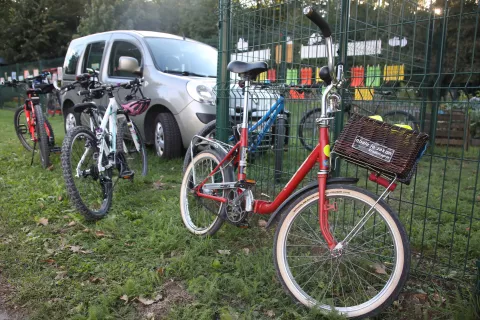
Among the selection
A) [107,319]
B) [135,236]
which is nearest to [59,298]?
[107,319]

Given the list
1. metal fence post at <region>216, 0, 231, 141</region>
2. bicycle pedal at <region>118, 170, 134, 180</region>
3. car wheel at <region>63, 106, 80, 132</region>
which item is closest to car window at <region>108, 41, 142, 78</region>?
→ car wheel at <region>63, 106, 80, 132</region>

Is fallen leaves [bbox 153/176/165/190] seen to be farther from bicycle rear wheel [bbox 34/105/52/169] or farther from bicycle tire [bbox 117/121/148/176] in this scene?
bicycle rear wheel [bbox 34/105/52/169]

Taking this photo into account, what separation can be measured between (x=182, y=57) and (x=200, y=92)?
3.46ft

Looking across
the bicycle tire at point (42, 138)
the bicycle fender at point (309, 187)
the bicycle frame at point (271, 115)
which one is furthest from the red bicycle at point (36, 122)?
the bicycle fender at point (309, 187)

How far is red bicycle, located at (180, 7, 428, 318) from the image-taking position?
1996mm

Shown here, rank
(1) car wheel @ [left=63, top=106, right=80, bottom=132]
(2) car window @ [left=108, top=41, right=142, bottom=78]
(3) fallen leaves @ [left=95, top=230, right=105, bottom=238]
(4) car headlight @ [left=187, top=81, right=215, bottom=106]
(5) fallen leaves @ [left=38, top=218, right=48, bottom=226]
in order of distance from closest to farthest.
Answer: (3) fallen leaves @ [left=95, top=230, right=105, bottom=238]
(5) fallen leaves @ [left=38, top=218, right=48, bottom=226]
(4) car headlight @ [left=187, top=81, right=215, bottom=106]
(2) car window @ [left=108, top=41, right=142, bottom=78]
(1) car wheel @ [left=63, top=106, right=80, bottom=132]

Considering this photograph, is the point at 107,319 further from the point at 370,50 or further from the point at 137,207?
the point at 370,50

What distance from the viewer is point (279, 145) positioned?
3770 millimetres

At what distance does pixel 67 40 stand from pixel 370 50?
29.1 metres

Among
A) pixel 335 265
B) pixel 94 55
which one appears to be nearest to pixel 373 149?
pixel 335 265

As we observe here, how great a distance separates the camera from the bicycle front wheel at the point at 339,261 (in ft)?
6.58

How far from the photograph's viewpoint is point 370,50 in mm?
3383

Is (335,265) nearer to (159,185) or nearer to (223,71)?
(223,71)

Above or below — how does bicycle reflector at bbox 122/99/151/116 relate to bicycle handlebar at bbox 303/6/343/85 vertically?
below
